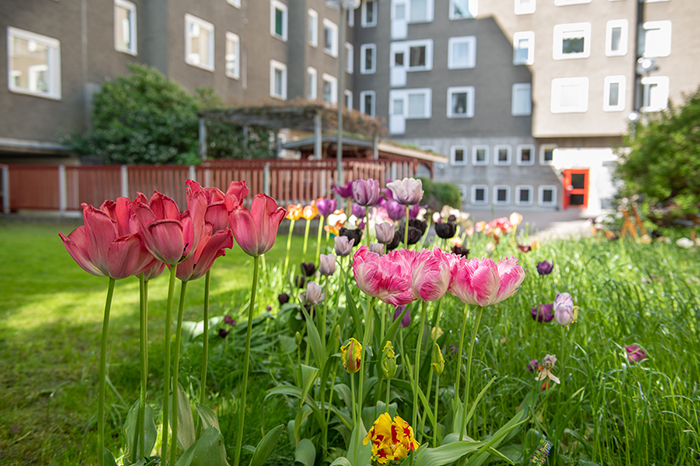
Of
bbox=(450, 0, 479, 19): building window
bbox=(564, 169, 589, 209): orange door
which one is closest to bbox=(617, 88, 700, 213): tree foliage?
bbox=(564, 169, 589, 209): orange door

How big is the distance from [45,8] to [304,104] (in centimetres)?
769

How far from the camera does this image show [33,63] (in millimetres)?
13703

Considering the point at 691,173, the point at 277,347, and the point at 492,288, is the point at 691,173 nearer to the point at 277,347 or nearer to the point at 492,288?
the point at 277,347

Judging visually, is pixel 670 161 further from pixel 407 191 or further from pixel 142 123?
pixel 142 123

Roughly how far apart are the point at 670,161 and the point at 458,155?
19.3 meters

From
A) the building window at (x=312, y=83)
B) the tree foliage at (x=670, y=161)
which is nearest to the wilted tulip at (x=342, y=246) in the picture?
the tree foliage at (x=670, y=161)

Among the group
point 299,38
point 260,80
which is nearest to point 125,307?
point 260,80

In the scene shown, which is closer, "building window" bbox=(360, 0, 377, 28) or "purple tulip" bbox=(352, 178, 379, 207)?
"purple tulip" bbox=(352, 178, 379, 207)

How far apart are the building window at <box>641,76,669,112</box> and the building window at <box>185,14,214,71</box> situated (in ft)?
64.3

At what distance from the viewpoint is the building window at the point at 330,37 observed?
2551 cm

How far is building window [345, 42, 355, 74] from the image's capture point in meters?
29.0

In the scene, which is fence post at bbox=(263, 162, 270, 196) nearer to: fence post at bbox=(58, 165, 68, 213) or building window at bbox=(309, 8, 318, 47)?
fence post at bbox=(58, 165, 68, 213)

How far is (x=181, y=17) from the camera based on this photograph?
57.0ft

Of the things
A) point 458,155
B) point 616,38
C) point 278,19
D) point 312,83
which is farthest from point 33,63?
point 616,38
